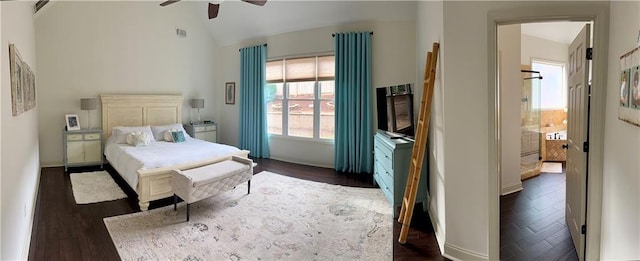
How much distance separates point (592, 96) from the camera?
7.04 ft

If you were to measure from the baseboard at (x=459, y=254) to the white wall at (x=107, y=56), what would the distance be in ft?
20.0

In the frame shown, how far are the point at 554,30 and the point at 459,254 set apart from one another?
5.16 m

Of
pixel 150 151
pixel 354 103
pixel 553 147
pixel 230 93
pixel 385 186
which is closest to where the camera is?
pixel 385 186

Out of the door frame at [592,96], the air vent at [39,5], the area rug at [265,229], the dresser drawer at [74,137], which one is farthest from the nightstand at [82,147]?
the door frame at [592,96]

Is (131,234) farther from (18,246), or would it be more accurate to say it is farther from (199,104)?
(199,104)

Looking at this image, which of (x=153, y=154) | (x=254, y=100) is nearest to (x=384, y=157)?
(x=153, y=154)

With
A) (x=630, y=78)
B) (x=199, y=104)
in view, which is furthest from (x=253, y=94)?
(x=630, y=78)

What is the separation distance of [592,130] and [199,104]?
6490 millimetres

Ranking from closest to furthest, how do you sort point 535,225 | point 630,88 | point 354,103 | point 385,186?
point 630,88 < point 535,225 < point 385,186 < point 354,103

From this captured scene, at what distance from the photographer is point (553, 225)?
10.5 ft

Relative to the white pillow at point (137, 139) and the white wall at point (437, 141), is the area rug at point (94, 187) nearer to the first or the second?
the white pillow at point (137, 139)

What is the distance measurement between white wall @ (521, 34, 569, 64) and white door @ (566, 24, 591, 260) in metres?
3.29

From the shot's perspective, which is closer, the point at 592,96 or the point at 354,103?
the point at 592,96

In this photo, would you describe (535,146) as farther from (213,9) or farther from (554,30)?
(213,9)
